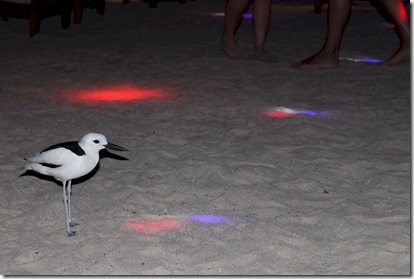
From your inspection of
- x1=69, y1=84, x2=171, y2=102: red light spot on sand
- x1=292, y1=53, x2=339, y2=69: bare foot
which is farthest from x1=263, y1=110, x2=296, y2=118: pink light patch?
x1=292, y1=53, x2=339, y2=69: bare foot

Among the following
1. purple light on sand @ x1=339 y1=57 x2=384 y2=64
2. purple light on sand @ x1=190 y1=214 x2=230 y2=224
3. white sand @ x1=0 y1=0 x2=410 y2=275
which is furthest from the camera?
purple light on sand @ x1=339 y1=57 x2=384 y2=64

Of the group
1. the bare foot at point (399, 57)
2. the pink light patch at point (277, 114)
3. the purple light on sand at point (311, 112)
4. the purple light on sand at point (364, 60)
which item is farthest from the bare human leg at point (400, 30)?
the pink light patch at point (277, 114)

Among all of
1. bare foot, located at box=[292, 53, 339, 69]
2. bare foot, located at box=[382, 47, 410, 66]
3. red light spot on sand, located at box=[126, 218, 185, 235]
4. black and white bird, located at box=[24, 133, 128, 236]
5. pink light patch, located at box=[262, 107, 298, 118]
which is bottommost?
bare foot, located at box=[292, 53, 339, 69]

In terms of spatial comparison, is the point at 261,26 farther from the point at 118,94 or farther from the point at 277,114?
the point at 277,114

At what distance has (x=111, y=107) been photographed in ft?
19.1

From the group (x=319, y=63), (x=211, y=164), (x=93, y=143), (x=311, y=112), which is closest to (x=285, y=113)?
(x=311, y=112)

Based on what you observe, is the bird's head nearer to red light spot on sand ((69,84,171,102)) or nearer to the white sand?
the white sand

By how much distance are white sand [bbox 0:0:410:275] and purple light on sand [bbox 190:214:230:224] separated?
0.09ft

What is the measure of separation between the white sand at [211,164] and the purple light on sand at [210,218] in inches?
1.1

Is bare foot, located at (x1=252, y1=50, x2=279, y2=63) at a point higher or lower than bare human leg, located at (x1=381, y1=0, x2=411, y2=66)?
lower

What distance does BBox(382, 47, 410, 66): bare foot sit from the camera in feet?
23.7

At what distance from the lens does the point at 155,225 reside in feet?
12.1

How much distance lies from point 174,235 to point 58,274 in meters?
0.59

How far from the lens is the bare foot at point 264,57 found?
746 centimetres
